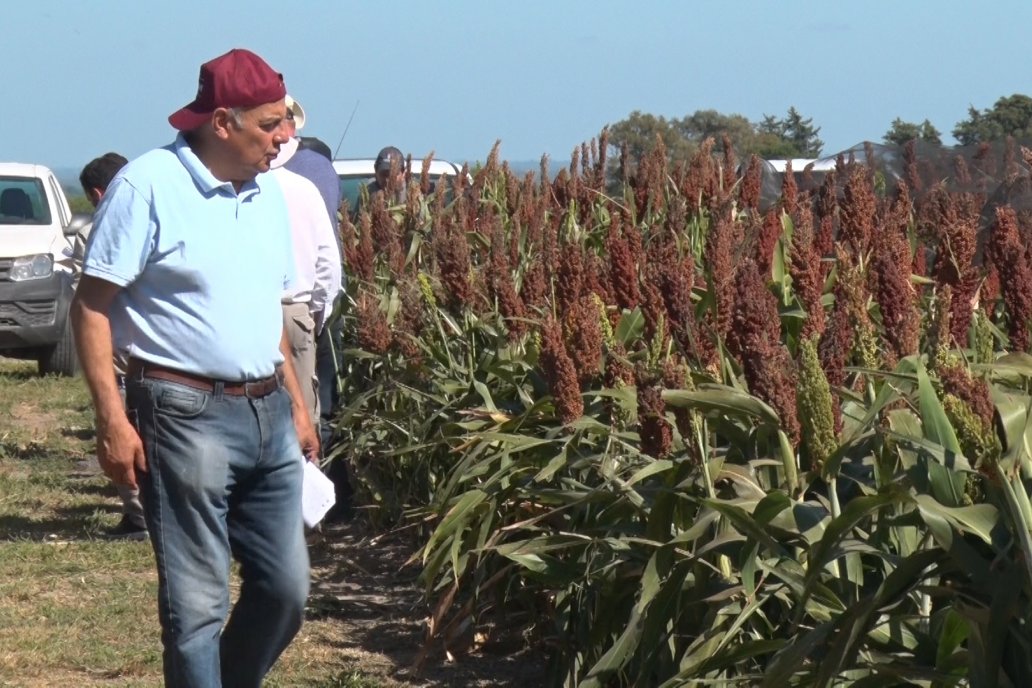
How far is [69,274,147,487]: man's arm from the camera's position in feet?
12.7

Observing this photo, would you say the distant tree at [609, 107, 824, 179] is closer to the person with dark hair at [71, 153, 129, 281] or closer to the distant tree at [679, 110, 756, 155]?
the distant tree at [679, 110, 756, 155]

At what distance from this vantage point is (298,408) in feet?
14.8

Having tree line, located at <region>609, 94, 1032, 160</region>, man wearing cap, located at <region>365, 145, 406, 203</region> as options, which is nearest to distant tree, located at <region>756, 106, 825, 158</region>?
tree line, located at <region>609, 94, 1032, 160</region>

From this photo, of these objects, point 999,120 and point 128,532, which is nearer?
point 128,532

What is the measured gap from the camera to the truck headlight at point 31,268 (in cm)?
1470

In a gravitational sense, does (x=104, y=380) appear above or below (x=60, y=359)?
above

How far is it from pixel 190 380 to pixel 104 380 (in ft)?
0.69

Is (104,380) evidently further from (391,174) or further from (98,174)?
(391,174)

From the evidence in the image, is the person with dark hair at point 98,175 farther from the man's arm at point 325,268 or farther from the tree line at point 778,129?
the tree line at point 778,129

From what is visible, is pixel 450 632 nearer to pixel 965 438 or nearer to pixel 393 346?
pixel 393 346

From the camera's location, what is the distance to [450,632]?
5.11 meters

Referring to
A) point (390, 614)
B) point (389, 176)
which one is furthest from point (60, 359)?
point (390, 614)

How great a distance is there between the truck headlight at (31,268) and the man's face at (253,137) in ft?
36.9

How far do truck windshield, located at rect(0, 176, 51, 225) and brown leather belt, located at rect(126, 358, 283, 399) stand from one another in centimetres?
1200
